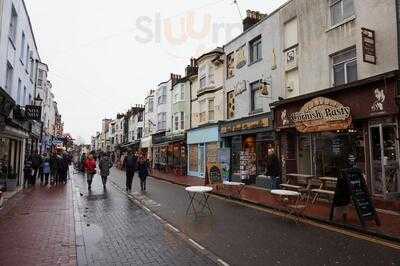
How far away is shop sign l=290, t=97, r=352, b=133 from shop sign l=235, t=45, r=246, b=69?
7.67 metres

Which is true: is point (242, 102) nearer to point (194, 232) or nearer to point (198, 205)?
point (198, 205)

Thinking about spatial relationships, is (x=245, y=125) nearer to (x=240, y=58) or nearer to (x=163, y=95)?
(x=240, y=58)

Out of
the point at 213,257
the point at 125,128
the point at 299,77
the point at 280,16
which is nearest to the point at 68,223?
the point at 213,257

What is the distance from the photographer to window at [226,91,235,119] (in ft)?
82.1

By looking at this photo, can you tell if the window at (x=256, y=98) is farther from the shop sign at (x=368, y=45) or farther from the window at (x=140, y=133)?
the window at (x=140, y=133)

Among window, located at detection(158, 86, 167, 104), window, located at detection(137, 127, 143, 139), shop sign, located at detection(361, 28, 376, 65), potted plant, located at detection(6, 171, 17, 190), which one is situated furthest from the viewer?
window, located at detection(137, 127, 143, 139)

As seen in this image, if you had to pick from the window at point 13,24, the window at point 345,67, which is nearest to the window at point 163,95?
the window at point 13,24

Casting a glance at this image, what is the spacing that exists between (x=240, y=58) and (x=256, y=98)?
3.35 metres

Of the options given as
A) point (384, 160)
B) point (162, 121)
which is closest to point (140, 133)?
point (162, 121)

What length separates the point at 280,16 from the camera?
19391mm

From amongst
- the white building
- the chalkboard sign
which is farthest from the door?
the chalkboard sign

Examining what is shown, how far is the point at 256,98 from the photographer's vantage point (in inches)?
872

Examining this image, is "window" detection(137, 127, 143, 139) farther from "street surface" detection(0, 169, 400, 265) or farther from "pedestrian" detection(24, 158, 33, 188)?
"street surface" detection(0, 169, 400, 265)

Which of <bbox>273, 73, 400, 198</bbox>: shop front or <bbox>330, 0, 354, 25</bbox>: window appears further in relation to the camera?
<bbox>330, 0, 354, 25</bbox>: window
